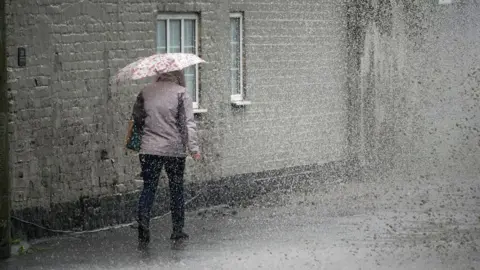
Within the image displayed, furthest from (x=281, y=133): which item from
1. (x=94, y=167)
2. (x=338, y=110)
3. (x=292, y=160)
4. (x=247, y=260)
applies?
(x=247, y=260)

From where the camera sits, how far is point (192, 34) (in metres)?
20.1

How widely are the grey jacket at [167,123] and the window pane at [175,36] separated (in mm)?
4113

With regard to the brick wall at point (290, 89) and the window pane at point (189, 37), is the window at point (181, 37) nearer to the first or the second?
the window pane at point (189, 37)

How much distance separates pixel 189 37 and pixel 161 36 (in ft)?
2.30

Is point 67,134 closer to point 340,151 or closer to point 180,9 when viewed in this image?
point 180,9

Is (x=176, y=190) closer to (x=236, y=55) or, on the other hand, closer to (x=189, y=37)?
(x=189, y=37)

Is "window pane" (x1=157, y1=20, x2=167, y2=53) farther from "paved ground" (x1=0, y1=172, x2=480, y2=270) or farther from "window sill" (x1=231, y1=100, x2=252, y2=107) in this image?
"paved ground" (x1=0, y1=172, x2=480, y2=270)

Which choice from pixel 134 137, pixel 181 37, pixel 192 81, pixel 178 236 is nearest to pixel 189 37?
pixel 181 37

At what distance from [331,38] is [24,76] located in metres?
8.66

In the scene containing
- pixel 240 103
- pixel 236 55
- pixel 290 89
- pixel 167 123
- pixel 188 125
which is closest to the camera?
pixel 188 125

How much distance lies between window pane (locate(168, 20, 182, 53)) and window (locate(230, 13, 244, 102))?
1543mm

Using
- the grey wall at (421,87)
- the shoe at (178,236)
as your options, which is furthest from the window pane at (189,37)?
the grey wall at (421,87)

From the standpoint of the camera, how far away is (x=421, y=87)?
94.3 feet

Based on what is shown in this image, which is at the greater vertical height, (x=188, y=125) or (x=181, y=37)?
(x=181, y=37)
